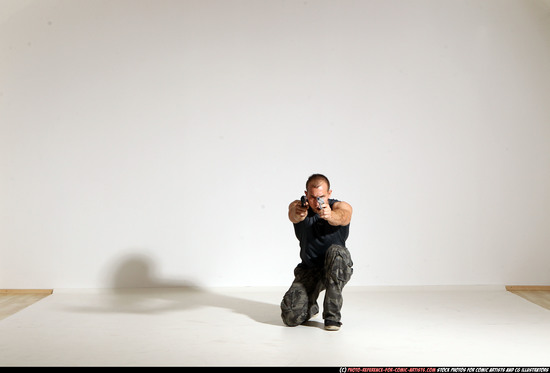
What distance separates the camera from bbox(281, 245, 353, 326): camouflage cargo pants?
3.59m

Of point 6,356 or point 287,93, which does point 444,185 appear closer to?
point 287,93

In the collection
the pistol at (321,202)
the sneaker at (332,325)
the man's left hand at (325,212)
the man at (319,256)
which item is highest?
the pistol at (321,202)

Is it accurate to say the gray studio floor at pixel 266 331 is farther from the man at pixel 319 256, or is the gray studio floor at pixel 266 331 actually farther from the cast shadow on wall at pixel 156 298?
the man at pixel 319 256

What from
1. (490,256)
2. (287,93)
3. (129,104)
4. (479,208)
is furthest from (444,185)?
(129,104)

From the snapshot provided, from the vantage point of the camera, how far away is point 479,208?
5082 millimetres

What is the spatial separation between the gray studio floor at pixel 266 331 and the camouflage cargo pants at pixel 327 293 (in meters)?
0.09

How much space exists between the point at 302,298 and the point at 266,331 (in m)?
0.29

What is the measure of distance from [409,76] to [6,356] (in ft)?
11.8

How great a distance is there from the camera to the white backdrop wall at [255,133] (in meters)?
5.07

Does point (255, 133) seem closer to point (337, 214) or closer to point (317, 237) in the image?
point (317, 237)

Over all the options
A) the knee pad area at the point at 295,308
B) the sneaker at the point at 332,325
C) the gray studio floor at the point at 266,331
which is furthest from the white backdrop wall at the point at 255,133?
the sneaker at the point at 332,325

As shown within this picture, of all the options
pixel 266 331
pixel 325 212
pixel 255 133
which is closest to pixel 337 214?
pixel 325 212

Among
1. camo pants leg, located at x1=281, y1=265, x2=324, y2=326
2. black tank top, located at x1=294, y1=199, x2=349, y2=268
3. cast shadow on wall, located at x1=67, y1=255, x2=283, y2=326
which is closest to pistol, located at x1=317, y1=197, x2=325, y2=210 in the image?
black tank top, located at x1=294, y1=199, x2=349, y2=268

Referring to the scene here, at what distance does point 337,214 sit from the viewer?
11.9 feet
